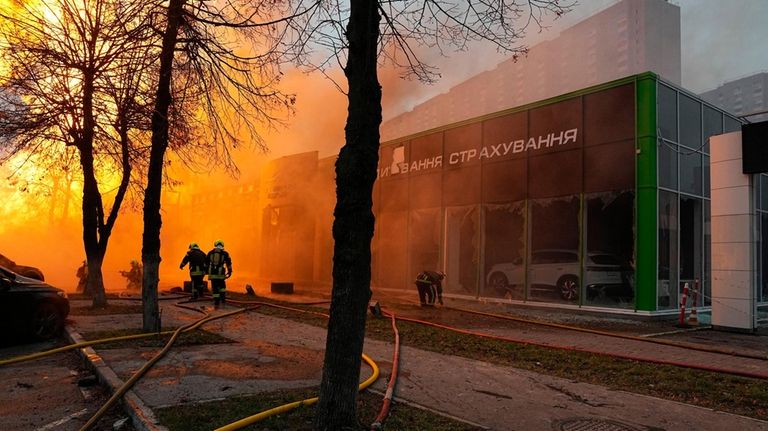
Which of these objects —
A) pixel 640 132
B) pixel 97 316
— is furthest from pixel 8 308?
pixel 640 132

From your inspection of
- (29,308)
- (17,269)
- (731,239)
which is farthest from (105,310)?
(731,239)

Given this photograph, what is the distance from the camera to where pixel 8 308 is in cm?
684

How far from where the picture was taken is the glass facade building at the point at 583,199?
1137 centimetres

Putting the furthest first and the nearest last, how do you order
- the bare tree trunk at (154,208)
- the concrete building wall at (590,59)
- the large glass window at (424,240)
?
the concrete building wall at (590,59), the large glass window at (424,240), the bare tree trunk at (154,208)

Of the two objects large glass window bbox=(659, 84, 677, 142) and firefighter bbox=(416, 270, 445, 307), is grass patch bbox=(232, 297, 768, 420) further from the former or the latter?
large glass window bbox=(659, 84, 677, 142)

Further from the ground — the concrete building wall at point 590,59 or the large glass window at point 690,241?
the concrete building wall at point 590,59

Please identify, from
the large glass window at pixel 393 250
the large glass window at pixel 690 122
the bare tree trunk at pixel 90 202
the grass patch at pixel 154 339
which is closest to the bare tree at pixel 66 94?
the bare tree trunk at pixel 90 202

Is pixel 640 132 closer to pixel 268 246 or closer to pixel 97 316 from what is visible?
pixel 97 316

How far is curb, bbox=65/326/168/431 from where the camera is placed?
3.54 meters

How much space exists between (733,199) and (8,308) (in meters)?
12.6

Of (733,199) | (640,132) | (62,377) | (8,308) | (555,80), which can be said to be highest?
(555,80)

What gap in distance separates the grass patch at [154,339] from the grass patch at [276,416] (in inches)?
119

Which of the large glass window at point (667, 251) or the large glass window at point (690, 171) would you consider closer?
the large glass window at point (667, 251)

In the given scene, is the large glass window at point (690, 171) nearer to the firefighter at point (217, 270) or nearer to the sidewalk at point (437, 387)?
the sidewalk at point (437, 387)
